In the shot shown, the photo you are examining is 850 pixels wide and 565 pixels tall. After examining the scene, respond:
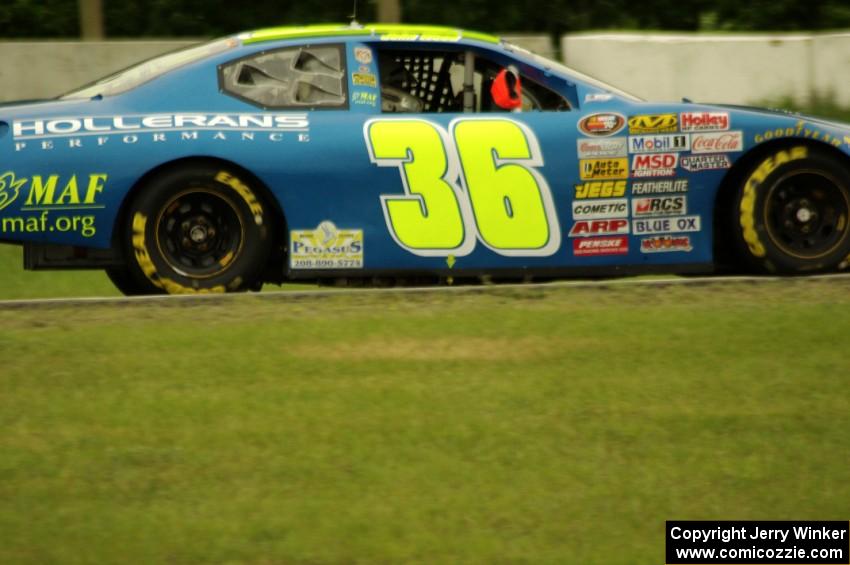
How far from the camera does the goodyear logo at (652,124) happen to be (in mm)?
8008

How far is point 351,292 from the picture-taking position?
7.73 meters

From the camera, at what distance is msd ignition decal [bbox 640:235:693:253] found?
8047 millimetres

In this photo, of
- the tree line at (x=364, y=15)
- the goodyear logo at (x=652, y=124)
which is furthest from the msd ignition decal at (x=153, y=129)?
the tree line at (x=364, y=15)

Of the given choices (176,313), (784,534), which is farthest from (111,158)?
(784,534)

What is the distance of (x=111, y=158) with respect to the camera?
766 centimetres

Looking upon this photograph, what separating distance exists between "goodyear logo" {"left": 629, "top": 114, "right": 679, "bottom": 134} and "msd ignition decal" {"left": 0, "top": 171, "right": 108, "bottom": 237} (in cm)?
279

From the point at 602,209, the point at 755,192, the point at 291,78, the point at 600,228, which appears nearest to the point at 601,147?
the point at 602,209

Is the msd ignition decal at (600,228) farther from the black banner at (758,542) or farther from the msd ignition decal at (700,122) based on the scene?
the black banner at (758,542)

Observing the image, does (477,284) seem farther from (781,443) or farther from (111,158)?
(781,443)

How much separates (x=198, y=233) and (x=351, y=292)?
35.5 inches

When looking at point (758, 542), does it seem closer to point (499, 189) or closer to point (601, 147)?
point (499, 189)

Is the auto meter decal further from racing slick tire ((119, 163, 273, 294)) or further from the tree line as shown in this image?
the tree line

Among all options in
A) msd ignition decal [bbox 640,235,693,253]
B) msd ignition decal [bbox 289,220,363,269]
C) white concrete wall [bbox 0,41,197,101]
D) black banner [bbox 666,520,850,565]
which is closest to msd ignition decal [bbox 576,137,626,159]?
msd ignition decal [bbox 640,235,693,253]

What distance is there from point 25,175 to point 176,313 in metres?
1.10
